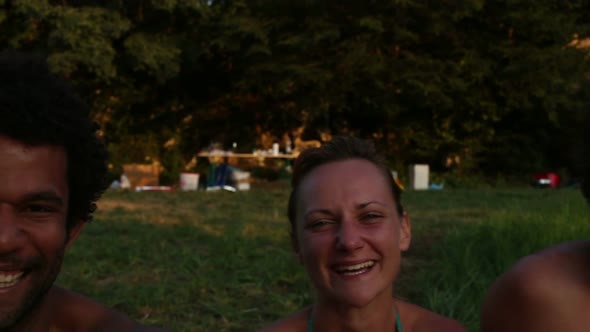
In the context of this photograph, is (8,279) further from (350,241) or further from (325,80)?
(325,80)

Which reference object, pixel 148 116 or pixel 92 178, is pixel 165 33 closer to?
pixel 148 116

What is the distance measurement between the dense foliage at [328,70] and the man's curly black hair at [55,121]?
1451cm

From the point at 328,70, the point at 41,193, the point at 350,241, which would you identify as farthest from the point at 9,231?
the point at 328,70

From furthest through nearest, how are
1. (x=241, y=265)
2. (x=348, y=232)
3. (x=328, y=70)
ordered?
(x=328, y=70) < (x=241, y=265) < (x=348, y=232)

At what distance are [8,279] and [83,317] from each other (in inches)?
15.1

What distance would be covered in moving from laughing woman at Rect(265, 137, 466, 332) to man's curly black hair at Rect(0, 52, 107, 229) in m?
0.72

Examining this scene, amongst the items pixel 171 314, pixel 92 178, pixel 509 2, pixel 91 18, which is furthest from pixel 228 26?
pixel 92 178

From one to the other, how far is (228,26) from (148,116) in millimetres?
4814

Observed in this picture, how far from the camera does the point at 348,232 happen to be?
7.39 ft

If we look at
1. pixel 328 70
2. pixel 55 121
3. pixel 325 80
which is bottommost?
pixel 55 121

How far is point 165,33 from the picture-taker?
19469 mm

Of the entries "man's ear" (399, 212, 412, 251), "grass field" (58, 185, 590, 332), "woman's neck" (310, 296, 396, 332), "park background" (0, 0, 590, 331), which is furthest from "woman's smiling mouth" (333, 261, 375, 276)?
"park background" (0, 0, 590, 331)

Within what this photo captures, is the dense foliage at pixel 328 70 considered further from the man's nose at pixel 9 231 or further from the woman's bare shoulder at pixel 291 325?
the man's nose at pixel 9 231

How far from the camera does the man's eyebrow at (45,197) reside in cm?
184
